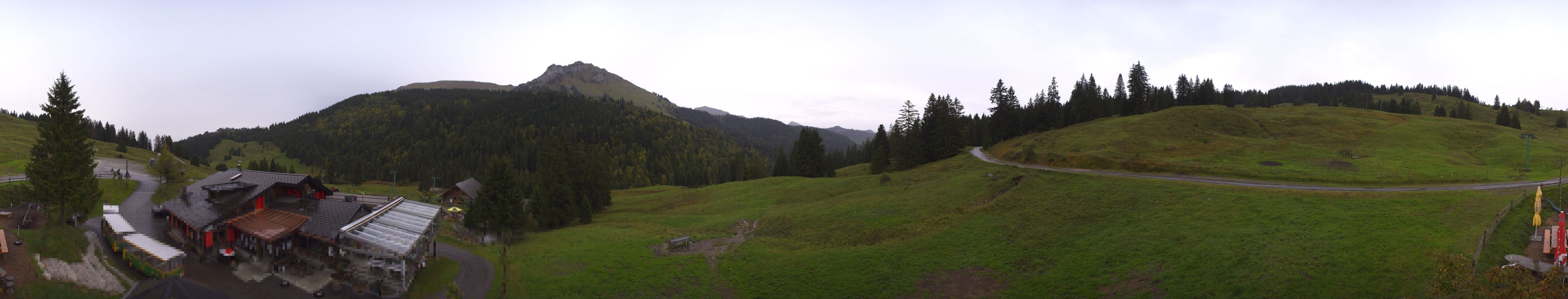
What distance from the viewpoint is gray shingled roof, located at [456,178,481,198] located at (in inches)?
2544

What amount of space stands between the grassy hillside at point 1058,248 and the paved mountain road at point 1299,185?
1.85m

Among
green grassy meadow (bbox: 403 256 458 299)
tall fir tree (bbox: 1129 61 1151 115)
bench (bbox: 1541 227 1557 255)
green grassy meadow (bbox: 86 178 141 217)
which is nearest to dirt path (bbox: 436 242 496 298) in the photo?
green grassy meadow (bbox: 403 256 458 299)

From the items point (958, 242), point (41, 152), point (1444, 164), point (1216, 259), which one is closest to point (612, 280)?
point (958, 242)

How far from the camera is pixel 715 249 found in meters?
33.5

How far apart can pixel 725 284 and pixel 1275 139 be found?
69.4m

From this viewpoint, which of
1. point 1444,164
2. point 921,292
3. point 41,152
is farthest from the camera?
point 1444,164

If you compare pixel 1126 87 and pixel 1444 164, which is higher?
pixel 1126 87

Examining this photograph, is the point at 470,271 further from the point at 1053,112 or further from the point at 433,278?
the point at 1053,112

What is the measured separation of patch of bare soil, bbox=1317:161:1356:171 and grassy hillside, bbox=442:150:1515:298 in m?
13.8

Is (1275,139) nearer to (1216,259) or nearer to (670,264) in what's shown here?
(1216,259)

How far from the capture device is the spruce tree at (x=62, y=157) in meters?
27.9

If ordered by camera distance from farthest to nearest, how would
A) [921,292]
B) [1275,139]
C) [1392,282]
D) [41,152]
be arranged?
[1275,139] < [41,152] < [921,292] < [1392,282]

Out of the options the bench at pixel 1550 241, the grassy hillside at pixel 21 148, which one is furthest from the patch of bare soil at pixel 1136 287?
the grassy hillside at pixel 21 148

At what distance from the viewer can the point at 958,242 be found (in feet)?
99.7
